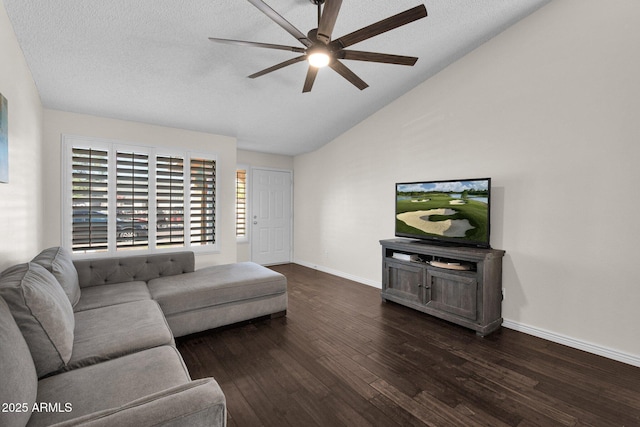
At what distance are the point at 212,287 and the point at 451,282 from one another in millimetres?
2457

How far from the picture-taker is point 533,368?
2234 millimetres

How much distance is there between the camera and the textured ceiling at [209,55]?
2225 millimetres

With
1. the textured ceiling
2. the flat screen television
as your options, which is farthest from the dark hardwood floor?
the textured ceiling

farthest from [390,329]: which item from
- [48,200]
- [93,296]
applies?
[48,200]

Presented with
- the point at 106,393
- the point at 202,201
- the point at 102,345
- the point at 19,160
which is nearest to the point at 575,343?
the point at 106,393

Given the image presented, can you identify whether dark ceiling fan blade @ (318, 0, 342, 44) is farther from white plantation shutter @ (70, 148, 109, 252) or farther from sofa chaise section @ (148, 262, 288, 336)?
white plantation shutter @ (70, 148, 109, 252)

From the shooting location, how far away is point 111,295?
97.6 inches

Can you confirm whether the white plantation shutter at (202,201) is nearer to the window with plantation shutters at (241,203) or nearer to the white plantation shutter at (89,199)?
the white plantation shutter at (89,199)

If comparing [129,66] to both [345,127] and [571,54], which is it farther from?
[571,54]

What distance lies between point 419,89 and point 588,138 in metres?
1.96

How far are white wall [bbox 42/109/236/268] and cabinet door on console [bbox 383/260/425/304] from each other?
256 cm

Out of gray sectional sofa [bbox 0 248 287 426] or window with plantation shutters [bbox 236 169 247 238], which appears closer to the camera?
gray sectional sofa [bbox 0 248 287 426]

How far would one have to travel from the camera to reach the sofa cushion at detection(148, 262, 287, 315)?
257 cm

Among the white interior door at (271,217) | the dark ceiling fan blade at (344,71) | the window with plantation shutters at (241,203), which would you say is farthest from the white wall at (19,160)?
the white interior door at (271,217)
